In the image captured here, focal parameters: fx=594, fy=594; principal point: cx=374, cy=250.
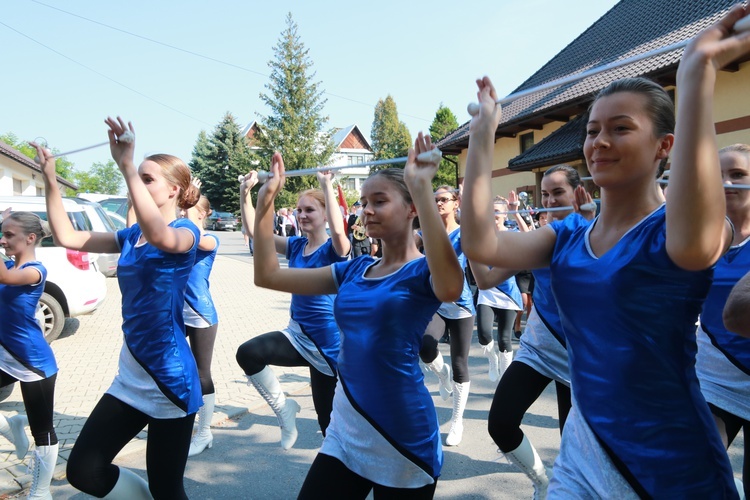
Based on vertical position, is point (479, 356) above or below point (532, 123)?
below

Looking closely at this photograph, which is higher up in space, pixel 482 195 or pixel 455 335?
pixel 482 195

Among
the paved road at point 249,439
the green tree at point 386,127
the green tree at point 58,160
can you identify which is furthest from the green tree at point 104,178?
the paved road at point 249,439

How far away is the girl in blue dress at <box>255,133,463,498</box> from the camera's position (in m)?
2.25

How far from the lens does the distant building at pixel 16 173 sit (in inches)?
973

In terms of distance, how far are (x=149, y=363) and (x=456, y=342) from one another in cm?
294

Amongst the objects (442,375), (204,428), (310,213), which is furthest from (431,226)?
(442,375)

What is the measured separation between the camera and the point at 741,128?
40.5ft

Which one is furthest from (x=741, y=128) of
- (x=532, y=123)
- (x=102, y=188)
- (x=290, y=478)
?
(x=102, y=188)

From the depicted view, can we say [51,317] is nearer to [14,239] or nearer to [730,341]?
[14,239]

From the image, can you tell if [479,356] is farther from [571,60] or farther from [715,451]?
[571,60]

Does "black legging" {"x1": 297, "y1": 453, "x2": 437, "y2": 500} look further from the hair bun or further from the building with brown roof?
the building with brown roof

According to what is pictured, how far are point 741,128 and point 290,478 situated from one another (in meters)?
12.3

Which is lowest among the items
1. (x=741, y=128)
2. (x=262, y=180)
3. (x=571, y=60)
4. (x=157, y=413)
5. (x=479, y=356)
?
(x=479, y=356)

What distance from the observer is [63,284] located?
26.6 ft
